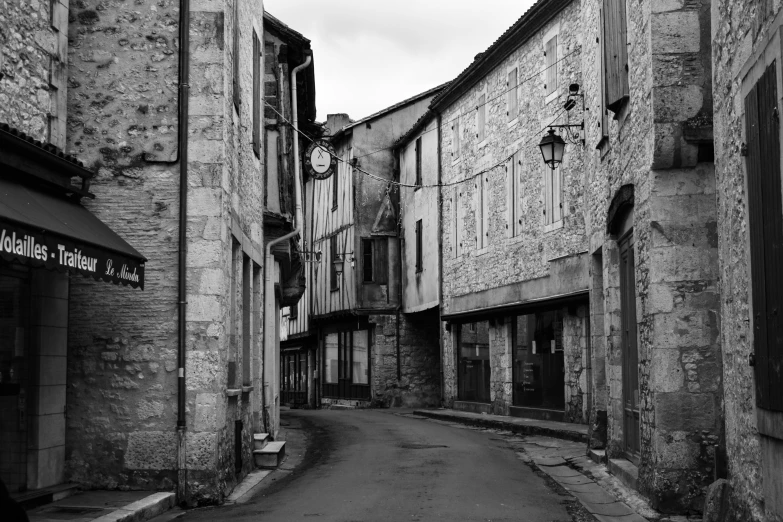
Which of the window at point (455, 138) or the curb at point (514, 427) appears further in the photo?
the window at point (455, 138)

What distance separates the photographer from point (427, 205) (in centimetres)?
2931

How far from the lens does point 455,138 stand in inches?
1075

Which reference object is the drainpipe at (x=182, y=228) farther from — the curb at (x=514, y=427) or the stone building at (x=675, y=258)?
the curb at (x=514, y=427)

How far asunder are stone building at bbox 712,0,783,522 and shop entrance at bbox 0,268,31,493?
19.6ft

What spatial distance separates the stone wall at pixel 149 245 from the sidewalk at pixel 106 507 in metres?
0.30

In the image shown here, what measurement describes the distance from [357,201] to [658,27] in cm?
2316

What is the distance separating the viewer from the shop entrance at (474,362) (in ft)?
81.9

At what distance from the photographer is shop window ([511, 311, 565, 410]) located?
806 inches

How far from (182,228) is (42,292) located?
1470 millimetres

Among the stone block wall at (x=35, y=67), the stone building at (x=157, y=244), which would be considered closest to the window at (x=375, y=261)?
the stone building at (x=157, y=244)

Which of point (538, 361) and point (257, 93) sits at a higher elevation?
point (257, 93)

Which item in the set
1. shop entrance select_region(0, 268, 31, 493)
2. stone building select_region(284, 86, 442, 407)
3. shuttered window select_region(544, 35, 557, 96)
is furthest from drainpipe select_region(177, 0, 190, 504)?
stone building select_region(284, 86, 442, 407)

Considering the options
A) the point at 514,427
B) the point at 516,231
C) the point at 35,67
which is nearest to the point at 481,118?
the point at 516,231

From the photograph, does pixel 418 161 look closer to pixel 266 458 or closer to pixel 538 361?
pixel 538 361
